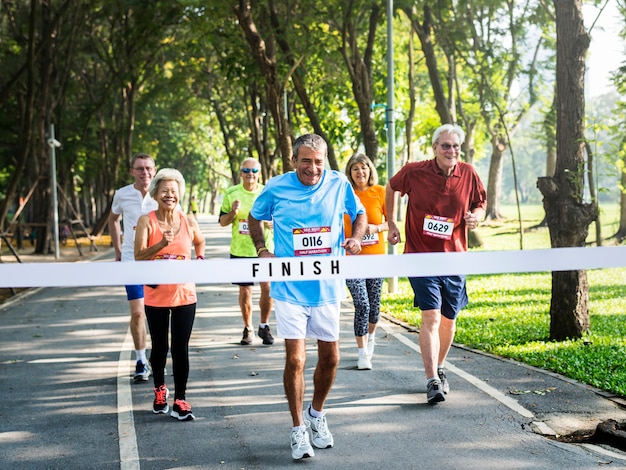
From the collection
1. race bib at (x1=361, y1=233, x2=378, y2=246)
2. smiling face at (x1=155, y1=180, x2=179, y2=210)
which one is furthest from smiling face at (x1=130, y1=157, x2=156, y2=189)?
race bib at (x1=361, y1=233, x2=378, y2=246)

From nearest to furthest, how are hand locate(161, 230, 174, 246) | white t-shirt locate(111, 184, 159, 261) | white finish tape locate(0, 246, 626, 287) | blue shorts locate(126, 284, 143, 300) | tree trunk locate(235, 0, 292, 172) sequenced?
white finish tape locate(0, 246, 626, 287) < hand locate(161, 230, 174, 246) < blue shorts locate(126, 284, 143, 300) < white t-shirt locate(111, 184, 159, 261) < tree trunk locate(235, 0, 292, 172)

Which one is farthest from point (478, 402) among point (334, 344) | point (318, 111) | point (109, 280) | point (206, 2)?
point (318, 111)

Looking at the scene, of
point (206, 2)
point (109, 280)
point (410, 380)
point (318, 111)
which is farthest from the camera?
point (318, 111)

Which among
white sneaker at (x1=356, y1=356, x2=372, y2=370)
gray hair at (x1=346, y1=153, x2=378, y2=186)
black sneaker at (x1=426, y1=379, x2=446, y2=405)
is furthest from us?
gray hair at (x1=346, y1=153, x2=378, y2=186)

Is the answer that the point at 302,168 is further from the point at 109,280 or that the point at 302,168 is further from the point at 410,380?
the point at 410,380

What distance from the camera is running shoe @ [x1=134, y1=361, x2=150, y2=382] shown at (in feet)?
26.9

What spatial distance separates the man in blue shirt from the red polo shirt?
1.32m

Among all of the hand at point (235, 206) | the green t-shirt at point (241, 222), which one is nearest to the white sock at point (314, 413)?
the hand at point (235, 206)

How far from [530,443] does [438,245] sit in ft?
5.99

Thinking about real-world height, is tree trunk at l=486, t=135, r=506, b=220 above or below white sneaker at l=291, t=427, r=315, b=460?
above

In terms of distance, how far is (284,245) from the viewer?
19.0 feet

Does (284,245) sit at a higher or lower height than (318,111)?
lower

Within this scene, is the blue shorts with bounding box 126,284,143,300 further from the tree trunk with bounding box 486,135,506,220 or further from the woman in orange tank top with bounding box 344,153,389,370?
the tree trunk with bounding box 486,135,506,220

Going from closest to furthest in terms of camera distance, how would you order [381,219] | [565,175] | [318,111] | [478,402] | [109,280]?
[109,280] < [478,402] < [381,219] < [565,175] < [318,111]
